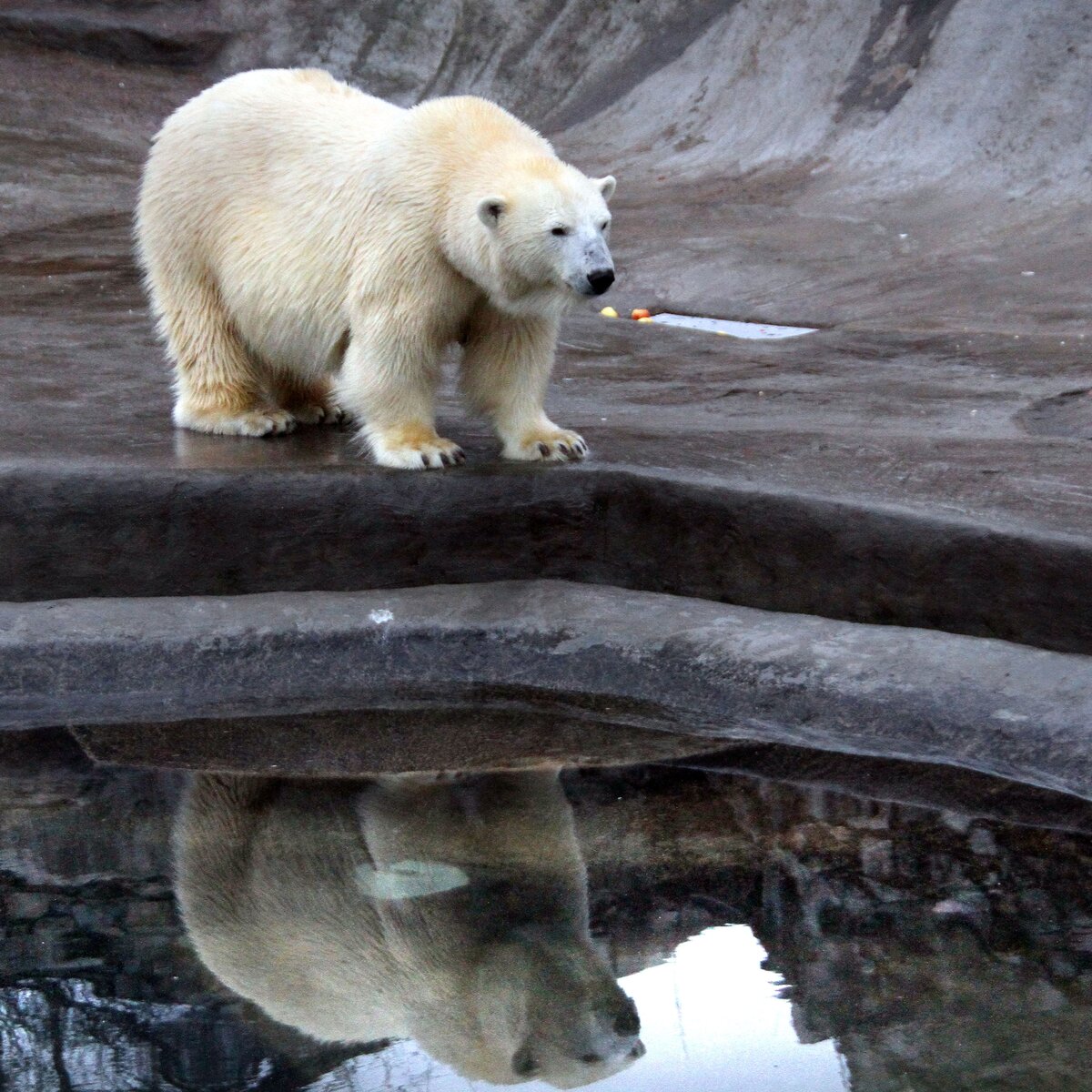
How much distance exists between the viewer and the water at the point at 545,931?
2652mm

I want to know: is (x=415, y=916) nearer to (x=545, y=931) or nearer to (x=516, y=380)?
(x=545, y=931)

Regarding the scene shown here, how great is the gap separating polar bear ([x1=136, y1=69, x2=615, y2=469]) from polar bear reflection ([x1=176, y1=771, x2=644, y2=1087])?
1.03 m

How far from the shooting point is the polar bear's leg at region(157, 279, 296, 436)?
4.58 meters

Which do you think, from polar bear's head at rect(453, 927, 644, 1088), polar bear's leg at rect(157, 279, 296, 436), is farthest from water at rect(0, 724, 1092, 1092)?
polar bear's leg at rect(157, 279, 296, 436)

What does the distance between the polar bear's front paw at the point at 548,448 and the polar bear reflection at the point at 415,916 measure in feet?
3.00

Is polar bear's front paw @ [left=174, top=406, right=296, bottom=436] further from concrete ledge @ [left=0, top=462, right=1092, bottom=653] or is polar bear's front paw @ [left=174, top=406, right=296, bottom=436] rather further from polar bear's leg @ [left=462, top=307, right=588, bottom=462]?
polar bear's leg @ [left=462, top=307, right=588, bottom=462]

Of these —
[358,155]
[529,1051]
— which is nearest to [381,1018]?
[529,1051]

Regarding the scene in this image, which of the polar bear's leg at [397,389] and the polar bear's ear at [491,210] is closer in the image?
the polar bear's ear at [491,210]

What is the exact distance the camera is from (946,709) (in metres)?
3.57

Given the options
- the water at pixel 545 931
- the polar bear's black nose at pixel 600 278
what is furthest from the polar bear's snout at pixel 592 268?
the water at pixel 545 931

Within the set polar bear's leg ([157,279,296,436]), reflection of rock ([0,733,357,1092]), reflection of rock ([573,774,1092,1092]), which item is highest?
polar bear's leg ([157,279,296,436])

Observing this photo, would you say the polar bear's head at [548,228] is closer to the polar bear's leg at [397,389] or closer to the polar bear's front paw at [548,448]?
the polar bear's leg at [397,389]

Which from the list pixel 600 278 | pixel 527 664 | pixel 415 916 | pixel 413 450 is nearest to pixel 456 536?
pixel 413 450

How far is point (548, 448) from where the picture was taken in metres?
4.20
